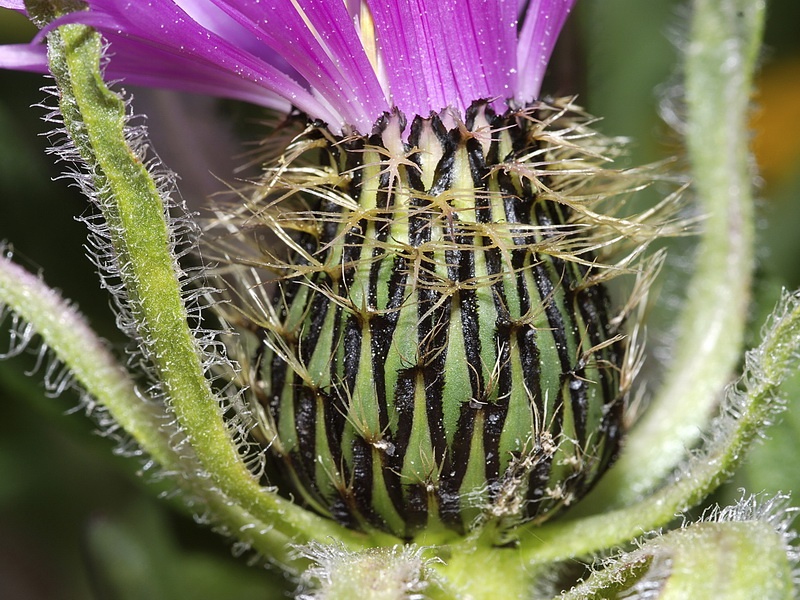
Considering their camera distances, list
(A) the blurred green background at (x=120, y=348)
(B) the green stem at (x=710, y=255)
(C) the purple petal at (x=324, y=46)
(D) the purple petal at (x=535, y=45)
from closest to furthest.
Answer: (C) the purple petal at (x=324, y=46) → (D) the purple petal at (x=535, y=45) → (B) the green stem at (x=710, y=255) → (A) the blurred green background at (x=120, y=348)

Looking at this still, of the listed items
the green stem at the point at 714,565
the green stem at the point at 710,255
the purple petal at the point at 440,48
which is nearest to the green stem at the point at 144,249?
the purple petal at the point at 440,48

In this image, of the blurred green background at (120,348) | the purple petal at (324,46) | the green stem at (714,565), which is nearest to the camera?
the green stem at (714,565)

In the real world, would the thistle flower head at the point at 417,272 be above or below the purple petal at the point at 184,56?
below

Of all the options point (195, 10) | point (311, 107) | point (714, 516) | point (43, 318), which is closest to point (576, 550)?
point (714, 516)

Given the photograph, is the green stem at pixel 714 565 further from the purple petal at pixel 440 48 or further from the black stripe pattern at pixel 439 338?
the purple petal at pixel 440 48

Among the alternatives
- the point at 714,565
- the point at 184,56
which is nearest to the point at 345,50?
the point at 184,56

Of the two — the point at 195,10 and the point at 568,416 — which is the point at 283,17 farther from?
the point at 568,416
